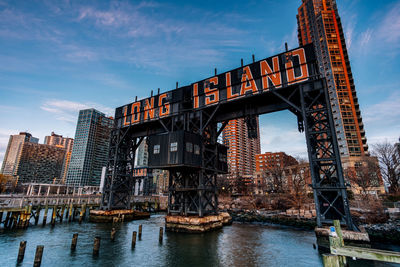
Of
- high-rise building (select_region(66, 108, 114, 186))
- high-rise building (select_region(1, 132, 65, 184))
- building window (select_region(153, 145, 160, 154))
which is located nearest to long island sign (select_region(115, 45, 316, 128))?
building window (select_region(153, 145, 160, 154))

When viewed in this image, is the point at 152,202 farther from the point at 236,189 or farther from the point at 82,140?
the point at 82,140

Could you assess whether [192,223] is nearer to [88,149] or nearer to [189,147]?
[189,147]

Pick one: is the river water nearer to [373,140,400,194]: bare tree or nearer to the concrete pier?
the concrete pier

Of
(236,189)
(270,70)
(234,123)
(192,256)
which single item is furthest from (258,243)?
(234,123)

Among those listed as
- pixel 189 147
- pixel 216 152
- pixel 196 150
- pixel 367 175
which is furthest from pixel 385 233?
pixel 367 175

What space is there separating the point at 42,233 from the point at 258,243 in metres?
23.7

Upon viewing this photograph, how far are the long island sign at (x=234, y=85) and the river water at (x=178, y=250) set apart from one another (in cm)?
1481

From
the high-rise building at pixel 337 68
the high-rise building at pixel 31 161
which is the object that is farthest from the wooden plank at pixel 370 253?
the high-rise building at pixel 31 161

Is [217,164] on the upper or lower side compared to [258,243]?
upper

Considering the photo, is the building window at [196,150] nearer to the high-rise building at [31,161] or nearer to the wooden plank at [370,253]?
the wooden plank at [370,253]

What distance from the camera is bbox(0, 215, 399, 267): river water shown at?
13.4m

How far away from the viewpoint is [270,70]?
71.3ft

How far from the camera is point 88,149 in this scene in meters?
141

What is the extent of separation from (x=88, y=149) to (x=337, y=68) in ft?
497
